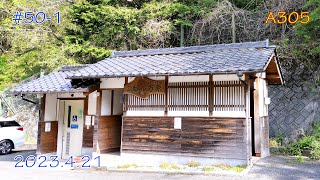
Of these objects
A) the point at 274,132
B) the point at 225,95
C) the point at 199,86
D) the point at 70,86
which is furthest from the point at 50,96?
the point at 274,132

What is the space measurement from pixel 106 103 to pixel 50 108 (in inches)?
98.4

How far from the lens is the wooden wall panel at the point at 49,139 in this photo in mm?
10664

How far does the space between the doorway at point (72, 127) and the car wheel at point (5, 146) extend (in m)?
3.92

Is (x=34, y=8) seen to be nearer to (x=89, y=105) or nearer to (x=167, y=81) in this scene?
(x=89, y=105)

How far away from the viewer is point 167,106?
29.2ft

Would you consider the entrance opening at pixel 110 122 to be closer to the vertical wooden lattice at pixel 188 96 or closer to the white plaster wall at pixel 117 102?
the white plaster wall at pixel 117 102

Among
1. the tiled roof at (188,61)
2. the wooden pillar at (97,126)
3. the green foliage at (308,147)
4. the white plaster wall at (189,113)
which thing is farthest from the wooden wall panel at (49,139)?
the green foliage at (308,147)

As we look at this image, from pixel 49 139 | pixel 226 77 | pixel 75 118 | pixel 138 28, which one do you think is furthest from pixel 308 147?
pixel 138 28

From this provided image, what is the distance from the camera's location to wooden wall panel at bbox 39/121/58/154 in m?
10.7

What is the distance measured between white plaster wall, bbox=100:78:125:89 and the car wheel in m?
6.63

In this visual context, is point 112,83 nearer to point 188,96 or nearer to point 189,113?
point 188,96

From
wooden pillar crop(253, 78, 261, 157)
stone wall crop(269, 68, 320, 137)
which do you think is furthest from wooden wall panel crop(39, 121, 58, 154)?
stone wall crop(269, 68, 320, 137)

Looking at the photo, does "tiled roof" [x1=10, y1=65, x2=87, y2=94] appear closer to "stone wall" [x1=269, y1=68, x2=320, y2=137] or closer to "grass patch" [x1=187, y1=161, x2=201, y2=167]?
"grass patch" [x1=187, y1=161, x2=201, y2=167]

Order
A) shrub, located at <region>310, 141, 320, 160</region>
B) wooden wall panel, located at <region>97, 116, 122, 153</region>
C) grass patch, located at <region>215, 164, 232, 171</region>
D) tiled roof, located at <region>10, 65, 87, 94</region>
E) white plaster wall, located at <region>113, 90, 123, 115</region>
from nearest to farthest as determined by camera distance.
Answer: grass patch, located at <region>215, 164, 232, 171</region> < shrub, located at <region>310, 141, 320, 160</region> < tiled roof, located at <region>10, 65, 87, 94</region> < wooden wall panel, located at <region>97, 116, 122, 153</region> < white plaster wall, located at <region>113, 90, 123, 115</region>
